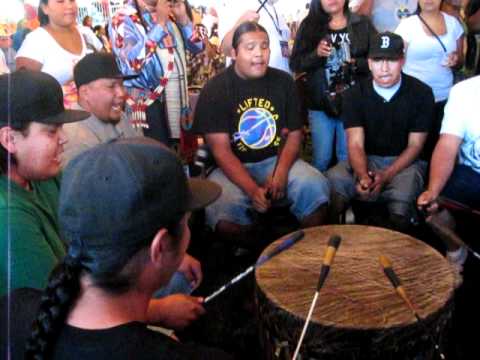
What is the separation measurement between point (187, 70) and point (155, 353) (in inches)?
85.9

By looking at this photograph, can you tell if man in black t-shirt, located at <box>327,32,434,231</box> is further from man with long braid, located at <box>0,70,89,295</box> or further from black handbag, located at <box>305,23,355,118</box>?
man with long braid, located at <box>0,70,89,295</box>

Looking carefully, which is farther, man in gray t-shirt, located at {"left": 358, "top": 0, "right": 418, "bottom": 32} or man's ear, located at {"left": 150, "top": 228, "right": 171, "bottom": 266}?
man in gray t-shirt, located at {"left": 358, "top": 0, "right": 418, "bottom": 32}

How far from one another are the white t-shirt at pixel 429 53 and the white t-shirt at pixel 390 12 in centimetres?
30

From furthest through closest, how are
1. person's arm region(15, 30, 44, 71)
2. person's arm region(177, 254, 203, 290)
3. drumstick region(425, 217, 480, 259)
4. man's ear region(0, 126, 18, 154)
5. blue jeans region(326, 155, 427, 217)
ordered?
blue jeans region(326, 155, 427, 217) < person's arm region(15, 30, 44, 71) < drumstick region(425, 217, 480, 259) < person's arm region(177, 254, 203, 290) < man's ear region(0, 126, 18, 154)

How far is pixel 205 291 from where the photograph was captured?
2.29 metres

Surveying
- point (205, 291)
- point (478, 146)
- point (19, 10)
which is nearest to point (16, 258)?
point (19, 10)

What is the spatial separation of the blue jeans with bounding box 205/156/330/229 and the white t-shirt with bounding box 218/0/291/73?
77cm

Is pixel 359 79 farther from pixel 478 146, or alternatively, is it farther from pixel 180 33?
pixel 180 33

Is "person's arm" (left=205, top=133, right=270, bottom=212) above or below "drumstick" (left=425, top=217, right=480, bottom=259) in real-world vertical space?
above

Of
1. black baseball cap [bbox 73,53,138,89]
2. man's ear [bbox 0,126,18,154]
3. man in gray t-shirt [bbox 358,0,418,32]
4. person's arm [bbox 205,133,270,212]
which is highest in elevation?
man in gray t-shirt [bbox 358,0,418,32]

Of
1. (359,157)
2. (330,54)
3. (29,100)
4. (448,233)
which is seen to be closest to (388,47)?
(330,54)

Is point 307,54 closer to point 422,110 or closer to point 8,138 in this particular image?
point 422,110

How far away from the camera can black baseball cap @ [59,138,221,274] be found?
841 millimetres

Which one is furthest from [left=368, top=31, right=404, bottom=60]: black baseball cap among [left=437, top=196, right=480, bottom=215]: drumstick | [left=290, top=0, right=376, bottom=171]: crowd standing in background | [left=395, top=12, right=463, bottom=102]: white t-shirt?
[left=437, top=196, right=480, bottom=215]: drumstick
